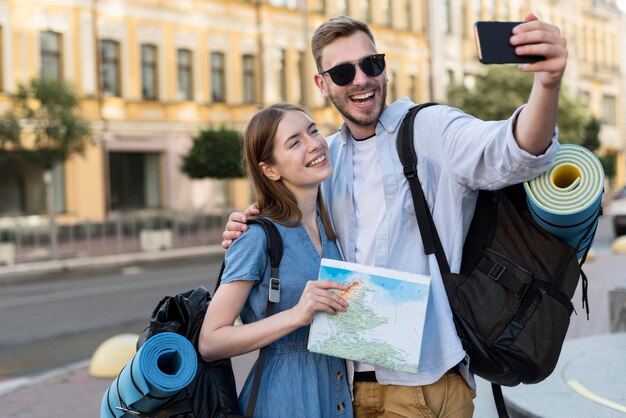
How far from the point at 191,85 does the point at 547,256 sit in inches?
1253

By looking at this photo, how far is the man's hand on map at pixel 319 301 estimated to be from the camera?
2.50 metres

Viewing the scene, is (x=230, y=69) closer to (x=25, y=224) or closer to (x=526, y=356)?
(x=25, y=224)

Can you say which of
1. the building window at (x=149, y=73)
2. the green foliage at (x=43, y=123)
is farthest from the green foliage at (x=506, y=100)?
the green foliage at (x=43, y=123)

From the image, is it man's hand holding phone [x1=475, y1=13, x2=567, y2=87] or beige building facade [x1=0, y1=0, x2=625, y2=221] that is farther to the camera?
beige building facade [x1=0, y1=0, x2=625, y2=221]

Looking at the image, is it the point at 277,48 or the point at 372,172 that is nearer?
the point at 372,172

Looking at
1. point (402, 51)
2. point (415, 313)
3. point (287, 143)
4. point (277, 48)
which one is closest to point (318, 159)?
point (287, 143)

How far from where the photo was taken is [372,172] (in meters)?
2.90

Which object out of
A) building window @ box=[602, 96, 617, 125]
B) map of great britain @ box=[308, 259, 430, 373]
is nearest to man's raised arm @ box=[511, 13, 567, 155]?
map of great britain @ box=[308, 259, 430, 373]

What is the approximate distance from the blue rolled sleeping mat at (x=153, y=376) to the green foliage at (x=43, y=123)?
21460 millimetres

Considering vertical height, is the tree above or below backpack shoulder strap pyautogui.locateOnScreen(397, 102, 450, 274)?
above

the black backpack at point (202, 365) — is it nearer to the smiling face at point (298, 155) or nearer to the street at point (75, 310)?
the smiling face at point (298, 155)

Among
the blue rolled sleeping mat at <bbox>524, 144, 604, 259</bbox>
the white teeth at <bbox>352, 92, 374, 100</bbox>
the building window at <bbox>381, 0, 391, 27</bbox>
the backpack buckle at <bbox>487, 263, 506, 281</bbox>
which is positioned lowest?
the backpack buckle at <bbox>487, 263, 506, 281</bbox>

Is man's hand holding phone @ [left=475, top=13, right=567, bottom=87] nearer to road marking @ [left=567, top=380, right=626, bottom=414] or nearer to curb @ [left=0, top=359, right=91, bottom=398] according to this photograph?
road marking @ [left=567, top=380, right=626, bottom=414]

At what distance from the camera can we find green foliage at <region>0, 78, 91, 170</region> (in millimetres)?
22891
